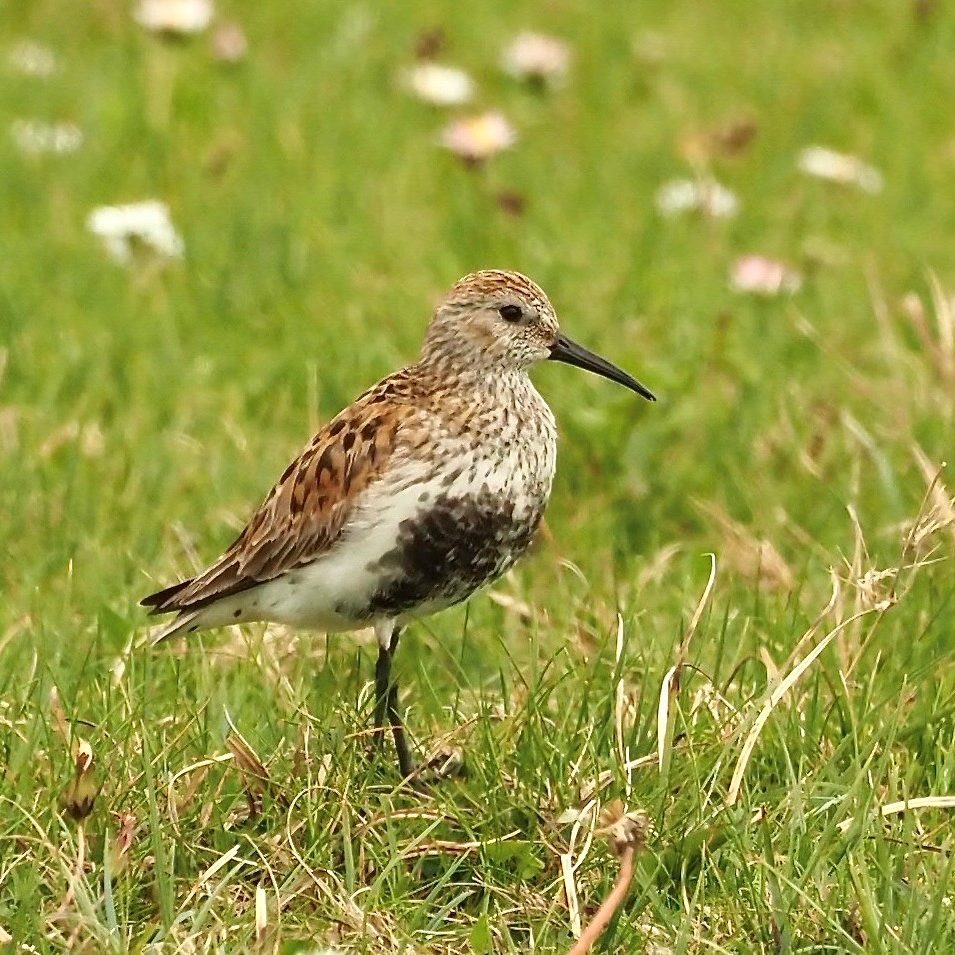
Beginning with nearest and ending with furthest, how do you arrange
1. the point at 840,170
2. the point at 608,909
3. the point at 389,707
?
1. the point at 608,909
2. the point at 389,707
3. the point at 840,170

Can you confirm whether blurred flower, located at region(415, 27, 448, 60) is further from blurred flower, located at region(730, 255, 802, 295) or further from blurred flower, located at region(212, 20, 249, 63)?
blurred flower, located at region(730, 255, 802, 295)

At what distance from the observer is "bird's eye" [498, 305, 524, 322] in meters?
4.41

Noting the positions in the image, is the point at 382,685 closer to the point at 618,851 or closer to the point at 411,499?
the point at 411,499

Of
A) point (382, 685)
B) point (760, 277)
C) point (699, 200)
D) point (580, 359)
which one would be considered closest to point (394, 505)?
point (382, 685)

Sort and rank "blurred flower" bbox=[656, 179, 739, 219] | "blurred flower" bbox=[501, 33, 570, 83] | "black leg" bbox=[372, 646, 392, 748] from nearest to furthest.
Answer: "black leg" bbox=[372, 646, 392, 748] < "blurred flower" bbox=[656, 179, 739, 219] < "blurred flower" bbox=[501, 33, 570, 83]

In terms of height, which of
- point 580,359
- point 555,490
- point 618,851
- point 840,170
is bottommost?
point 555,490

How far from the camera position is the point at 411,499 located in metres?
4.09

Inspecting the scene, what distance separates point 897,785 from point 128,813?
1425mm

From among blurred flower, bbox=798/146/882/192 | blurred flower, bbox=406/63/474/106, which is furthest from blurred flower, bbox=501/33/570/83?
blurred flower, bbox=798/146/882/192

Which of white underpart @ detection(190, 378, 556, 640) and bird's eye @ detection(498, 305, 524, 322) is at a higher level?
bird's eye @ detection(498, 305, 524, 322)

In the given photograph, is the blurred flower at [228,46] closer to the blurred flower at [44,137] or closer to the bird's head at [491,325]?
the blurred flower at [44,137]

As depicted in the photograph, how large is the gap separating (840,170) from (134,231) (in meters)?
2.73

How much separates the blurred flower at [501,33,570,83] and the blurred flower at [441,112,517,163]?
0.80 meters

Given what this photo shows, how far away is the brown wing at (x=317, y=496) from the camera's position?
419 centimetres
